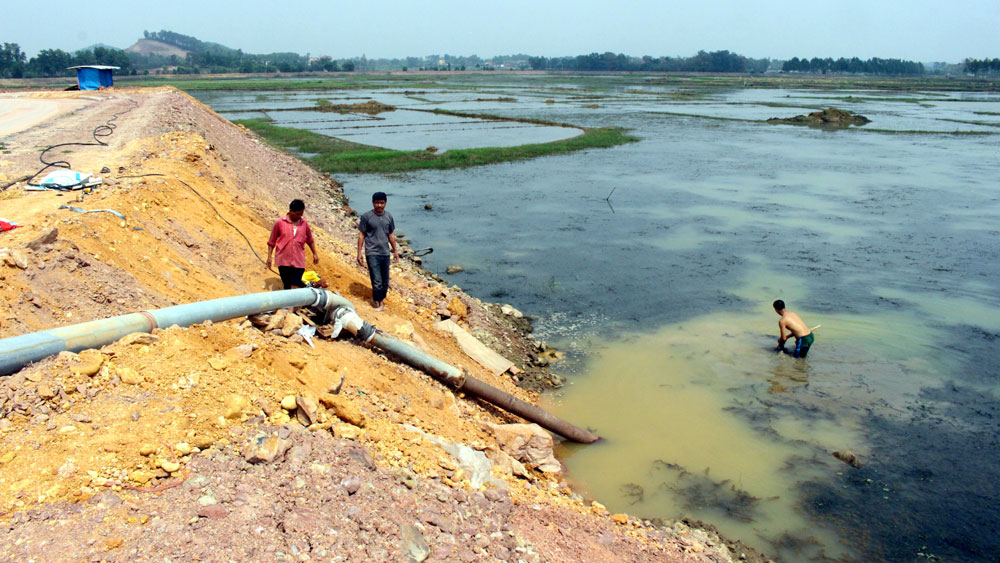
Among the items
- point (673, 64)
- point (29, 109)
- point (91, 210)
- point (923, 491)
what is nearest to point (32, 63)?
point (29, 109)

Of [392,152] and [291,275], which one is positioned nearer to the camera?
[291,275]

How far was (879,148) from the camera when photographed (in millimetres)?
35531

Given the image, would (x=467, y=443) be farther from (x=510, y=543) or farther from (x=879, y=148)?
(x=879, y=148)

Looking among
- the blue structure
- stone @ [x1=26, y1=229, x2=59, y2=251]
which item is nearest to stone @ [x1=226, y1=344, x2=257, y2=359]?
stone @ [x1=26, y1=229, x2=59, y2=251]

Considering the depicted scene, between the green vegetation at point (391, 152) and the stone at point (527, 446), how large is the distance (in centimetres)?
2207

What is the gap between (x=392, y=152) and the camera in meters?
31.4

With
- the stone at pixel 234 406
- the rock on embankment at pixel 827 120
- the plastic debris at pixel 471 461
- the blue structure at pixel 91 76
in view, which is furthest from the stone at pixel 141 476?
the rock on embankment at pixel 827 120

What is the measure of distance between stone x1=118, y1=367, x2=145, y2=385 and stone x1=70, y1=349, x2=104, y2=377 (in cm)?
16

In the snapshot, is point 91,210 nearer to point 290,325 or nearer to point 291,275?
point 291,275

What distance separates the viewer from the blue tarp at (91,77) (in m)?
35.8

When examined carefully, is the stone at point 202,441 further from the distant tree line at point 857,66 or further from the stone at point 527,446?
the distant tree line at point 857,66

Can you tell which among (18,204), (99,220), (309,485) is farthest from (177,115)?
(309,485)

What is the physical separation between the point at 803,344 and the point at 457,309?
551 cm

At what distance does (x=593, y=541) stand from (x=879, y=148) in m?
36.9
